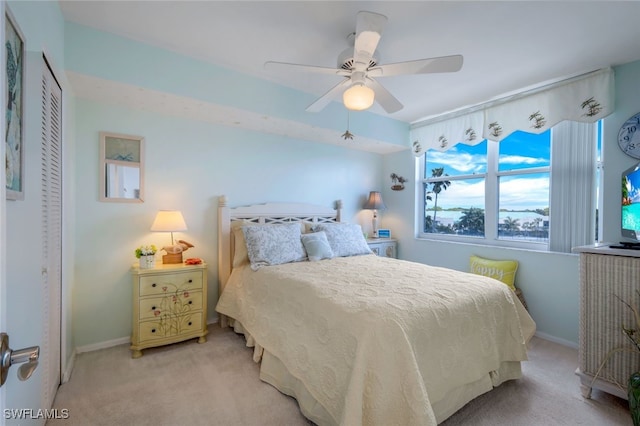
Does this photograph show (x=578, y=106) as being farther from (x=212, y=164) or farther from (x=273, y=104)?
(x=212, y=164)

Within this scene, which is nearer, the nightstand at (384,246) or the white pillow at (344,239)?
the white pillow at (344,239)

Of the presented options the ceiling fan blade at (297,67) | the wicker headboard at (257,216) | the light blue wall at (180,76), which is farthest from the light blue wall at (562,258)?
the ceiling fan blade at (297,67)

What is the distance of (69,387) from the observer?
2045 millimetres

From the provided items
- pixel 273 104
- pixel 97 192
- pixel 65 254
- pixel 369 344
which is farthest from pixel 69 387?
pixel 273 104

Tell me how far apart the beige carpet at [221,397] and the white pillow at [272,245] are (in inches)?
33.6

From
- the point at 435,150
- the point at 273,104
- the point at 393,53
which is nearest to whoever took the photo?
the point at 393,53

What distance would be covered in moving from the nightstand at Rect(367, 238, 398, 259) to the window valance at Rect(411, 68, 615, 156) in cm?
139

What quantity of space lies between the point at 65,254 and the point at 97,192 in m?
0.73

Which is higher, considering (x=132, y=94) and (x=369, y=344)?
(x=132, y=94)

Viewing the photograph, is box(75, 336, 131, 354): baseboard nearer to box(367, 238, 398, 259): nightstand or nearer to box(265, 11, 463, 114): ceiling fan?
box(265, 11, 463, 114): ceiling fan

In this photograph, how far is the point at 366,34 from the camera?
1670 millimetres

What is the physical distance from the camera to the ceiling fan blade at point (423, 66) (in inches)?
70.1

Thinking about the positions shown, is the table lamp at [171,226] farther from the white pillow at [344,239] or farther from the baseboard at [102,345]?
the white pillow at [344,239]

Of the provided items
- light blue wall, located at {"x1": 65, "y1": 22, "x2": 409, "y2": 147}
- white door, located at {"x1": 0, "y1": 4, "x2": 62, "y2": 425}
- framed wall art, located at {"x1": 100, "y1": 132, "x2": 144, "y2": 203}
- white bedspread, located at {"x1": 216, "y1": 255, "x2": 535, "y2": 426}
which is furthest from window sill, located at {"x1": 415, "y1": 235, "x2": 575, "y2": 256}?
white door, located at {"x1": 0, "y1": 4, "x2": 62, "y2": 425}
